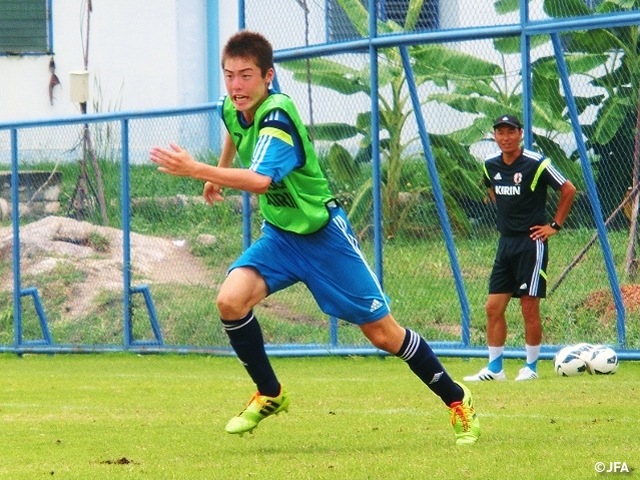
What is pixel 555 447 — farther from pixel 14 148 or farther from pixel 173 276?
pixel 14 148

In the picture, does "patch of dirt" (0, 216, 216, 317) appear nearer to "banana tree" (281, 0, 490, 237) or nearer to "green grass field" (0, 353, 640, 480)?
"banana tree" (281, 0, 490, 237)

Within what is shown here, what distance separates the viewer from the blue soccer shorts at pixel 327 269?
269 inches

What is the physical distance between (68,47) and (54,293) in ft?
32.2

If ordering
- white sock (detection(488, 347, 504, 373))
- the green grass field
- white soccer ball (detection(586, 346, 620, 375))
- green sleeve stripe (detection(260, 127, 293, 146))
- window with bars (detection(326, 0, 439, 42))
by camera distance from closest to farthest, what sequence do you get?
1. the green grass field
2. green sleeve stripe (detection(260, 127, 293, 146))
3. white soccer ball (detection(586, 346, 620, 375))
4. white sock (detection(488, 347, 504, 373))
5. window with bars (detection(326, 0, 439, 42))

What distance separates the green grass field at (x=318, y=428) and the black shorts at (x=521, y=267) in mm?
727

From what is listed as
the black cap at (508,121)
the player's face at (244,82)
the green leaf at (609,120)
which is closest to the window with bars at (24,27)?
the green leaf at (609,120)

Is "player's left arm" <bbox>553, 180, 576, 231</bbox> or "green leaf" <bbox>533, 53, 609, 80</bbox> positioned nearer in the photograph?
"player's left arm" <bbox>553, 180, 576, 231</bbox>

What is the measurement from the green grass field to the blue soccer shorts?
692 mm

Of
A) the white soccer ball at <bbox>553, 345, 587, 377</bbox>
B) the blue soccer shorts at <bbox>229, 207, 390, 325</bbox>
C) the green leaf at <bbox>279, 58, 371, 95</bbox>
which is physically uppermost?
the green leaf at <bbox>279, 58, 371, 95</bbox>

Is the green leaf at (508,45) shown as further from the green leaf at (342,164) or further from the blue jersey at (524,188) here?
the blue jersey at (524,188)

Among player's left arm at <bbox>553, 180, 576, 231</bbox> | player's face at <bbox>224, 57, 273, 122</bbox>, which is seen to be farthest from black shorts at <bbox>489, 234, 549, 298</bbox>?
player's face at <bbox>224, 57, 273, 122</bbox>

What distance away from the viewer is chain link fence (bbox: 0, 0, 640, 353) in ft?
39.0

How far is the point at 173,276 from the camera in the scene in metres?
13.8

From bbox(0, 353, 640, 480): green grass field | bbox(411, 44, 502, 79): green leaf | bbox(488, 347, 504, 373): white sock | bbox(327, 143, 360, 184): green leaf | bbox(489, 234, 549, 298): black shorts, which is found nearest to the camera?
bbox(0, 353, 640, 480): green grass field
